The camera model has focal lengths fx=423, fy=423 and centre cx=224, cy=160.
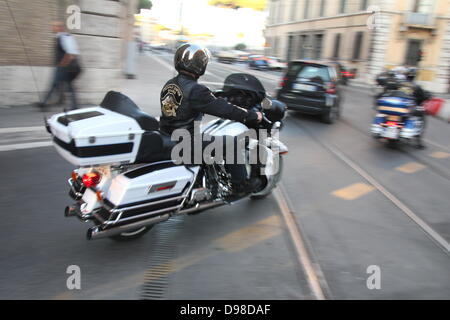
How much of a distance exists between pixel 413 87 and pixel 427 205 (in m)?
4.38

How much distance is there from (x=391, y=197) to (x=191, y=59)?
3422mm

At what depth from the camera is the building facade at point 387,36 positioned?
27359 millimetres

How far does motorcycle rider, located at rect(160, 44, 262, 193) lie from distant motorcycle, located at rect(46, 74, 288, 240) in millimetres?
248

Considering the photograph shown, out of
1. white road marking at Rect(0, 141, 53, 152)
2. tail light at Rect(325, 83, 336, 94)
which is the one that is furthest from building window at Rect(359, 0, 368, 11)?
white road marking at Rect(0, 141, 53, 152)

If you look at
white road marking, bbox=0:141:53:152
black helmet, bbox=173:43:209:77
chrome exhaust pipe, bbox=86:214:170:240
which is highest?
black helmet, bbox=173:43:209:77

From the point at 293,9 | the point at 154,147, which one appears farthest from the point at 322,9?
the point at 154,147

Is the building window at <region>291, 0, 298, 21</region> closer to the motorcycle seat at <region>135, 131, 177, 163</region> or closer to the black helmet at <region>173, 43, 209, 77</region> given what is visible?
the black helmet at <region>173, 43, 209, 77</region>

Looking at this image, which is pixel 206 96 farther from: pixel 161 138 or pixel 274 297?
pixel 274 297

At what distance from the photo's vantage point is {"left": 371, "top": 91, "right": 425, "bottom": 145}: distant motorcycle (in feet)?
27.8

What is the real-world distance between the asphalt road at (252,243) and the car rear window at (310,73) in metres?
4.90

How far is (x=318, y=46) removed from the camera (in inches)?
1571
